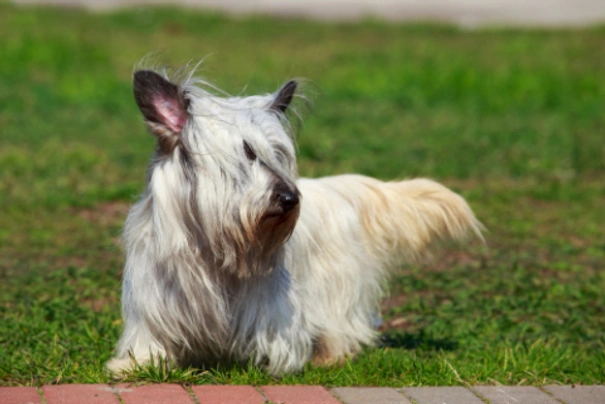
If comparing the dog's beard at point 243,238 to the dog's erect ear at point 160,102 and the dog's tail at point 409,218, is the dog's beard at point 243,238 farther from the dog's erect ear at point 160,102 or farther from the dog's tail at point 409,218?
the dog's tail at point 409,218

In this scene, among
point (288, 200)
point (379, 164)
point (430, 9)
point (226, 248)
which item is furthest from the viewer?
point (430, 9)

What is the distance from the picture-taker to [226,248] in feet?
15.5

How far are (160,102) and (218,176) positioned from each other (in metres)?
0.47

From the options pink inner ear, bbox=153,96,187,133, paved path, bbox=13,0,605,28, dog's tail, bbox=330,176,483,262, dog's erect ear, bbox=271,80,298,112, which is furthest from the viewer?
paved path, bbox=13,0,605,28

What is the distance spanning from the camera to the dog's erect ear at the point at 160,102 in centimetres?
474

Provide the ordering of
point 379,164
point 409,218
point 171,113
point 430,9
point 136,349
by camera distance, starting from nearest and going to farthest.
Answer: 1. point 171,113
2. point 136,349
3. point 409,218
4. point 379,164
5. point 430,9

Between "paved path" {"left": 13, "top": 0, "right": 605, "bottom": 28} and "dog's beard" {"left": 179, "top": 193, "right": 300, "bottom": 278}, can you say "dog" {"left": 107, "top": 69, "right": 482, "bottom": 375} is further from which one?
"paved path" {"left": 13, "top": 0, "right": 605, "bottom": 28}

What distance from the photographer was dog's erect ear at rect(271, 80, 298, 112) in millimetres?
5013

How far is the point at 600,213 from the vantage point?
9531mm

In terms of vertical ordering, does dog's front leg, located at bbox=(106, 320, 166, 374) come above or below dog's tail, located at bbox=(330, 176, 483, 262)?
below

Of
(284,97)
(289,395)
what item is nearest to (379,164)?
(284,97)

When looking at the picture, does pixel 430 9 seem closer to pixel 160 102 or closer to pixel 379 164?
pixel 379 164

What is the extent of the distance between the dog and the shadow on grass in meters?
0.54

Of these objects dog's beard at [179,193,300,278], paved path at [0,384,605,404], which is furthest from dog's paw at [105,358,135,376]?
dog's beard at [179,193,300,278]
